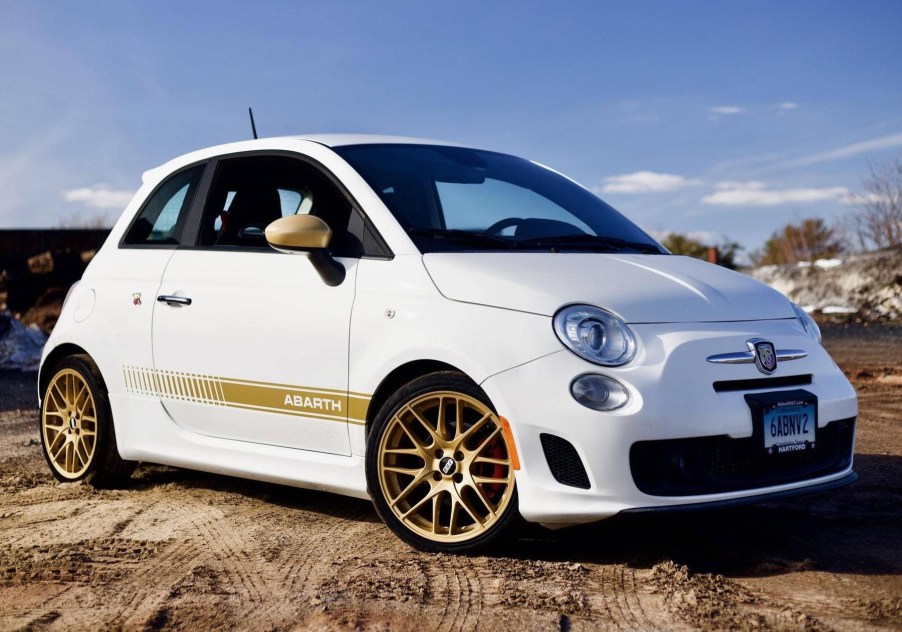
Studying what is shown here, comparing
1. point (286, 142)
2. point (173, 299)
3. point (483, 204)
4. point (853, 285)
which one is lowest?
point (853, 285)

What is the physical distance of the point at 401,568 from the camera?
414 centimetres

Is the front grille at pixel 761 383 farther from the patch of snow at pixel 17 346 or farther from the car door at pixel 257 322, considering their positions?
the patch of snow at pixel 17 346

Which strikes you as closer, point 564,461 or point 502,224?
point 564,461

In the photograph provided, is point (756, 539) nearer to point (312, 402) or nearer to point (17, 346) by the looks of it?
point (312, 402)

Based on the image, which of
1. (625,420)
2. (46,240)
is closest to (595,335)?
(625,420)

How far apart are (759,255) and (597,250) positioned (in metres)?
43.2

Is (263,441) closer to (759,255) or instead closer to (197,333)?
(197,333)

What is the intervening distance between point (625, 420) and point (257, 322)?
6.20ft

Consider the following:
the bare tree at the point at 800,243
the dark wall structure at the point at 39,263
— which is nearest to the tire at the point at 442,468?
the dark wall structure at the point at 39,263

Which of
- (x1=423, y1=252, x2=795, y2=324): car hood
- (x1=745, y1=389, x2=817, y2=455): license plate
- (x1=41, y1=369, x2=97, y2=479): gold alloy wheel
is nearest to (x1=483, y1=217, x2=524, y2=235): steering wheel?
(x1=423, y1=252, x2=795, y2=324): car hood

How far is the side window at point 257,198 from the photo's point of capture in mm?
5211

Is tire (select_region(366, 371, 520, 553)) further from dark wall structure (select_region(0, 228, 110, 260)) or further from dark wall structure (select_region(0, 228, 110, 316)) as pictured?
dark wall structure (select_region(0, 228, 110, 260))

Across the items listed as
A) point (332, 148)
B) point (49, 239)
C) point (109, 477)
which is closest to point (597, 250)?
point (332, 148)

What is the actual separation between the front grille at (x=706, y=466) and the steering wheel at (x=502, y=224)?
1.35 meters
